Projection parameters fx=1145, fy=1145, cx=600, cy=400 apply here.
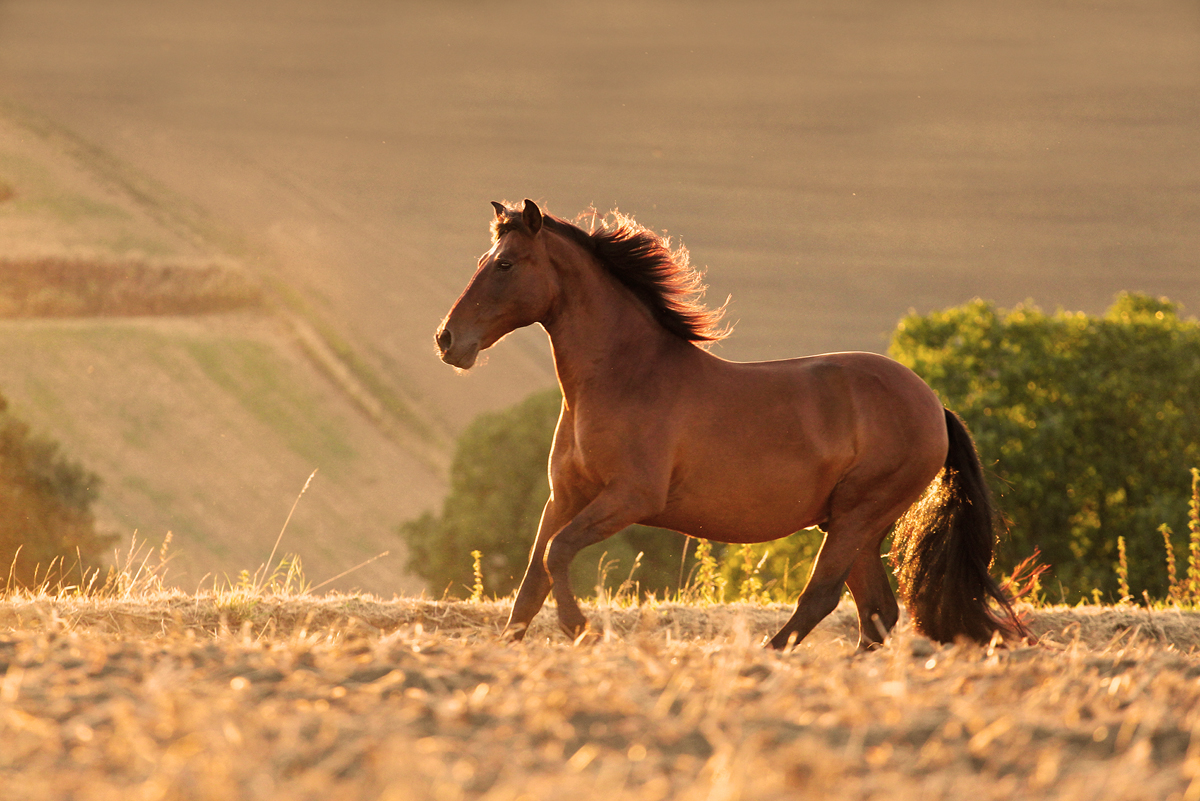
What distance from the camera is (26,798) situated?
1944 millimetres

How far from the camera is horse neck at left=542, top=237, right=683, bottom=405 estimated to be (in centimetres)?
535

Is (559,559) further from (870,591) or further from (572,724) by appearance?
(572,724)

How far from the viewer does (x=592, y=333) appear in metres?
5.39

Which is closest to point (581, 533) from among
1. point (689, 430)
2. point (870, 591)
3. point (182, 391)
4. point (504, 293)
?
point (689, 430)

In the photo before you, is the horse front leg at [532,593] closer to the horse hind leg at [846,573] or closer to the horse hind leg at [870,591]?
the horse hind leg at [846,573]

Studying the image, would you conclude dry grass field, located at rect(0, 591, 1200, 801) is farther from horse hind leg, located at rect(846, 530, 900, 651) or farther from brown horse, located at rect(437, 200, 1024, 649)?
horse hind leg, located at rect(846, 530, 900, 651)

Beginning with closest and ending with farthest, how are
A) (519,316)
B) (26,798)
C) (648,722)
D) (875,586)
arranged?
(26,798)
(648,722)
(519,316)
(875,586)

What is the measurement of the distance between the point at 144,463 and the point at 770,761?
4353 centimetres

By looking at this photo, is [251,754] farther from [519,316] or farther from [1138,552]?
[1138,552]

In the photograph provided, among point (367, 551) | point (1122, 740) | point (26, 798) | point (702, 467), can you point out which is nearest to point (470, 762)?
point (26, 798)

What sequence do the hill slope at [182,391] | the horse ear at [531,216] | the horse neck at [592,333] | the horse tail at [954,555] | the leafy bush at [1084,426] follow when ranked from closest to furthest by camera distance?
the horse ear at [531,216] → the horse neck at [592,333] → the horse tail at [954,555] → the leafy bush at [1084,426] → the hill slope at [182,391]

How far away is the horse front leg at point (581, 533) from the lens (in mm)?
4918

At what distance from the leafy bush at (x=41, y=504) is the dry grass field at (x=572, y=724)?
71.6 feet

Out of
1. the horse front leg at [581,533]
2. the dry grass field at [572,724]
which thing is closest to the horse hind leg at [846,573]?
the horse front leg at [581,533]
